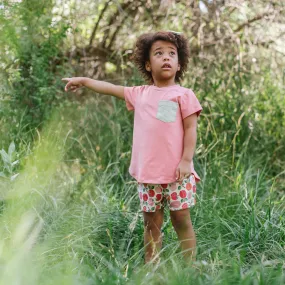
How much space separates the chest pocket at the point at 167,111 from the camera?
296 centimetres

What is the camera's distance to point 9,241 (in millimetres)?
3148

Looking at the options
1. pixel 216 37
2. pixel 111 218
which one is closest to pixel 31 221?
pixel 111 218

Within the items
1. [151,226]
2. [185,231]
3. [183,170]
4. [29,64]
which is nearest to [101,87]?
[183,170]

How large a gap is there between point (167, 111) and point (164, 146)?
18 cm

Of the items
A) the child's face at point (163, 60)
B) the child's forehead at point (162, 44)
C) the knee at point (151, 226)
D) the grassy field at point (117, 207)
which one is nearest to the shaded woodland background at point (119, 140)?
→ the grassy field at point (117, 207)

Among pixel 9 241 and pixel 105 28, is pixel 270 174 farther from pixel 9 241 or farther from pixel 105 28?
pixel 9 241

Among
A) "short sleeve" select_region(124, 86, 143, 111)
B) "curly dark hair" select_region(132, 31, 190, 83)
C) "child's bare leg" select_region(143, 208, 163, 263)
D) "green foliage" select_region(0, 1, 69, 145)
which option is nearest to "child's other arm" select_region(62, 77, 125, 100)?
"short sleeve" select_region(124, 86, 143, 111)

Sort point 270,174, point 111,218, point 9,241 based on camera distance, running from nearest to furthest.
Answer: point 9,241
point 111,218
point 270,174

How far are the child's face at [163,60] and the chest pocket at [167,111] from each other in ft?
0.53

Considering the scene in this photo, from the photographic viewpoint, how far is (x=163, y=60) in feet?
9.97

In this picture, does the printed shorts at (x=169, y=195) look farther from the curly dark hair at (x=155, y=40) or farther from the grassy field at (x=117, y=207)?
the curly dark hair at (x=155, y=40)

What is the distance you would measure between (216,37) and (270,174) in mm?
1341

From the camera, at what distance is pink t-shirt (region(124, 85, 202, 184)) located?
2941mm

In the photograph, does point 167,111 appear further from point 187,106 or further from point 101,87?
point 101,87
